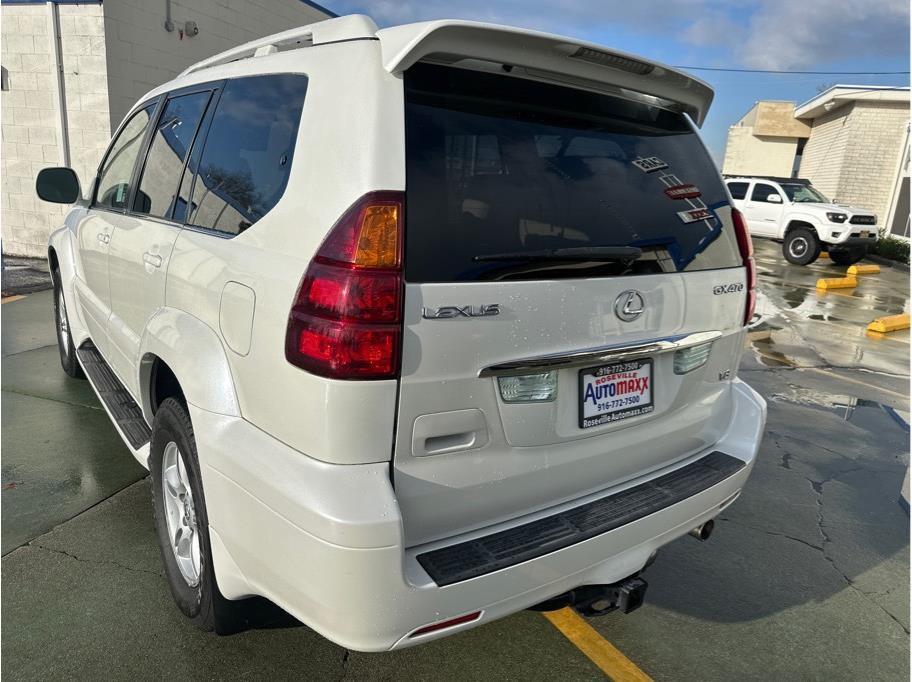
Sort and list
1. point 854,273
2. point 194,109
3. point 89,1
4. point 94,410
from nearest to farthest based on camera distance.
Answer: point 194,109 → point 94,410 → point 89,1 → point 854,273

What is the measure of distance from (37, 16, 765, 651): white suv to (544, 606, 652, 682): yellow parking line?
1.21ft

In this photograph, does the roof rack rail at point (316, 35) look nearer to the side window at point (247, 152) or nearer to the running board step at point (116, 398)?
the side window at point (247, 152)

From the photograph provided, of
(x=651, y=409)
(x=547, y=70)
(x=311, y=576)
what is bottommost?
(x=311, y=576)

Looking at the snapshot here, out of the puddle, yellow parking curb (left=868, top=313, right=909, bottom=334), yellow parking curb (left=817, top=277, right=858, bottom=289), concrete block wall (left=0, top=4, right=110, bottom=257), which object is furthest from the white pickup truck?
concrete block wall (left=0, top=4, right=110, bottom=257)

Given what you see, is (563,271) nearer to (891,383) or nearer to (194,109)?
(194,109)

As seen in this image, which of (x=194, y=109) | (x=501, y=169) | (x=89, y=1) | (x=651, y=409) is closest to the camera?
(x=501, y=169)

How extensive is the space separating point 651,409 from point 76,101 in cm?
986

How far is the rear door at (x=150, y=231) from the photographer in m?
2.71

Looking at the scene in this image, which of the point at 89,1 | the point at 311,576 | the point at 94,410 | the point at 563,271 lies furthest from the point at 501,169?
the point at 89,1

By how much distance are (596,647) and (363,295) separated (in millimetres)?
1779

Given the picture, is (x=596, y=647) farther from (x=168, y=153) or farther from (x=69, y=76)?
(x=69, y=76)

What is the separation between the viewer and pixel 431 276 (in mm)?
1784

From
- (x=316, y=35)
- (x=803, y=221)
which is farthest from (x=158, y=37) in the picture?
(x=803, y=221)

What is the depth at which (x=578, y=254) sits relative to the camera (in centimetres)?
205
